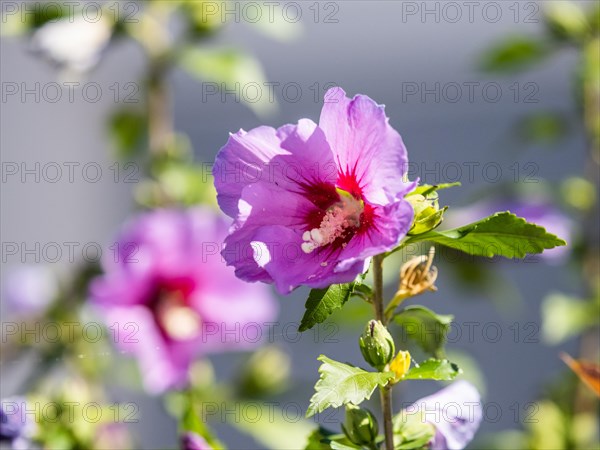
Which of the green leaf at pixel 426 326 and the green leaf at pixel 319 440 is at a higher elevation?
the green leaf at pixel 426 326

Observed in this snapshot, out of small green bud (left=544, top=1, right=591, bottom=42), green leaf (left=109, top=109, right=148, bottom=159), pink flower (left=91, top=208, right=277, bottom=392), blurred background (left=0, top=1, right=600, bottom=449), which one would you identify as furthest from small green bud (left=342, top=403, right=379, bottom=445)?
small green bud (left=544, top=1, right=591, bottom=42)

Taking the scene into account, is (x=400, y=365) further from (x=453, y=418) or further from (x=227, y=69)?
(x=227, y=69)

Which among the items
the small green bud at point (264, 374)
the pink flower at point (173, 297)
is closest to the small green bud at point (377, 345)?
the pink flower at point (173, 297)

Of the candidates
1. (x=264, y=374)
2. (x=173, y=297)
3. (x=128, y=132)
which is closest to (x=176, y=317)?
(x=173, y=297)

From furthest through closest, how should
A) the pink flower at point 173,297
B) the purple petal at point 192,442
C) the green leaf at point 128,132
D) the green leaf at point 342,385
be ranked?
1. the green leaf at point 128,132
2. the pink flower at point 173,297
3. the purple petal at point 192,442
4. the green leaf at point 342,385

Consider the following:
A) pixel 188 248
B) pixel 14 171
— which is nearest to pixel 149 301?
pixel 188 248

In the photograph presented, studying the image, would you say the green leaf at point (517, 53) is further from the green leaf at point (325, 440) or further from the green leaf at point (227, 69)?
the green leaf at point (325, 440)

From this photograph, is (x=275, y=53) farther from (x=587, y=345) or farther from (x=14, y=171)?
(x=587, y=345)
